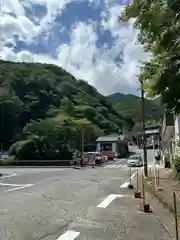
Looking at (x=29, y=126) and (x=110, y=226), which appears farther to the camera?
(x=29, y=126)

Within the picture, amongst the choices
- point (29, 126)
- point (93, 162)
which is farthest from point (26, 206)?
point (29, 126)

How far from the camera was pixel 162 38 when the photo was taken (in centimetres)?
787

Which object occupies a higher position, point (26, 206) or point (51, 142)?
point (51, 142)

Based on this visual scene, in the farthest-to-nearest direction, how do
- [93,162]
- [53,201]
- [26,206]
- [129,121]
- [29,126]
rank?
[129,121], [29,126], [93,162], [53,201], [26,206]

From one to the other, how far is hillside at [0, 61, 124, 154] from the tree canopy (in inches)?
2494

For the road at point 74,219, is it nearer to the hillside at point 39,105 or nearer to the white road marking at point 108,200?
the white road marking at point 108,200

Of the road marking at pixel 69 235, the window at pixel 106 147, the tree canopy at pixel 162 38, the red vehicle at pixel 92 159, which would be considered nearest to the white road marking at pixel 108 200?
the road marking at pixel 69 235

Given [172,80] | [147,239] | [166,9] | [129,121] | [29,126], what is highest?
[129,121]

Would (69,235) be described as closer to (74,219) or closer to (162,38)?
(74,219)

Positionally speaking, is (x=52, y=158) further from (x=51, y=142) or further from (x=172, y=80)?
(x=172, y=80)

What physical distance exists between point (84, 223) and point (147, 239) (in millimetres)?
2235

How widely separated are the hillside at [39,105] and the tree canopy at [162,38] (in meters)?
63.4

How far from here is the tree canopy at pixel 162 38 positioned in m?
7.45

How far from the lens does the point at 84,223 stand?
10703 mm
